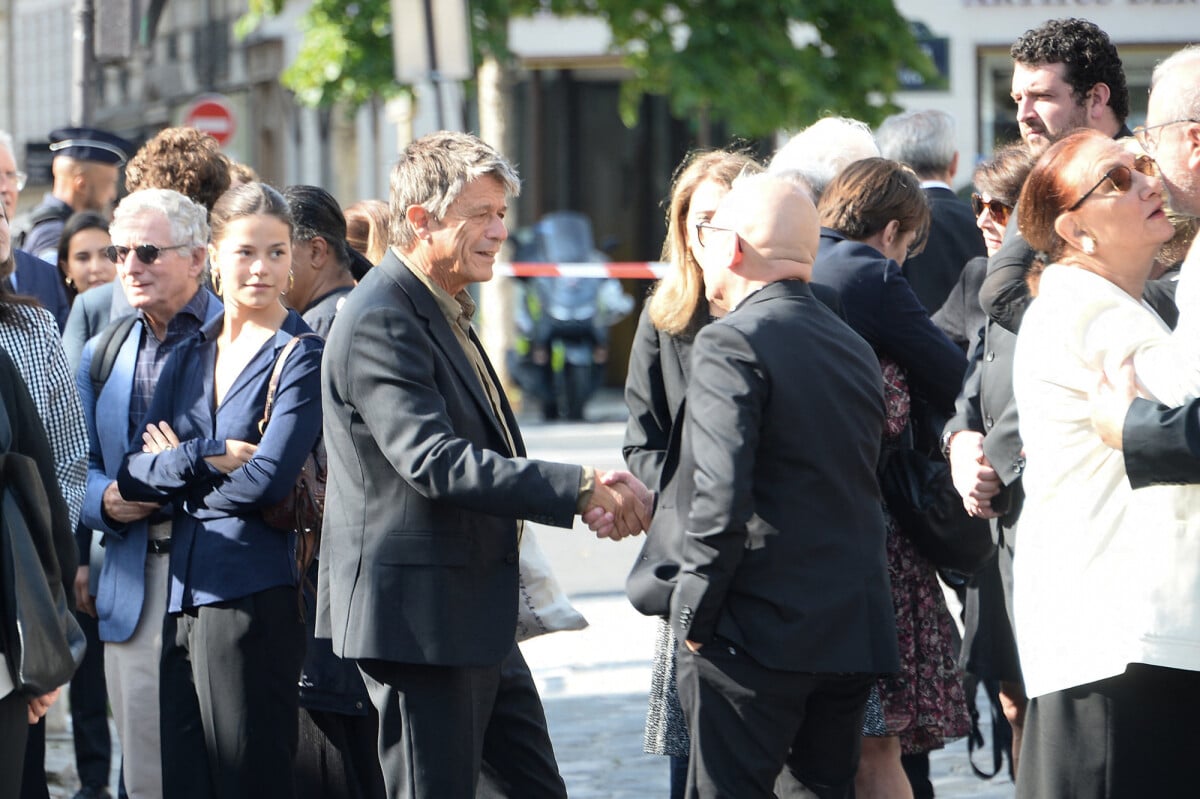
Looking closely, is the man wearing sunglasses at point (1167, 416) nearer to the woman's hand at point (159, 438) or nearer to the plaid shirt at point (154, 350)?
the woman's hand at point (159, 438)

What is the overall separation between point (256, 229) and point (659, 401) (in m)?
1.29

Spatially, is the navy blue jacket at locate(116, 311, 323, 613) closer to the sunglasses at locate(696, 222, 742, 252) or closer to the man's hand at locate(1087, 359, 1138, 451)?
the sunglasses at locate(696, 222, 742, 252)

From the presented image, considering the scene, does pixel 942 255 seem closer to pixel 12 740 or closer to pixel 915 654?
pixel 915 654

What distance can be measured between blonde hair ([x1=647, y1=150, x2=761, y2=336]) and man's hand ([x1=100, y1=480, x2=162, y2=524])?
1.55 meters

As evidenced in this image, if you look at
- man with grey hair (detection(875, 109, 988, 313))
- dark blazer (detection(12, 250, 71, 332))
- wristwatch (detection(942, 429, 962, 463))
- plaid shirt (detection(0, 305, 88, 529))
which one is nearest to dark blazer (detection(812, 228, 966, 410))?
wristwatch (detection(942, 429, 962, 463))

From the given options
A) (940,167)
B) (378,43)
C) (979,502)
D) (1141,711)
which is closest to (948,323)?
(940,167)

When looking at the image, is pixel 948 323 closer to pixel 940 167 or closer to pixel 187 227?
Answer: pixel 940 167

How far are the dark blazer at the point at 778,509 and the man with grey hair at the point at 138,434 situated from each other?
6.51ft

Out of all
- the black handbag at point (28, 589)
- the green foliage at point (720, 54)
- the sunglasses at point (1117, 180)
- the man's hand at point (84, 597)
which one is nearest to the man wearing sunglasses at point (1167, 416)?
the sunglasses at point (1117, 180)

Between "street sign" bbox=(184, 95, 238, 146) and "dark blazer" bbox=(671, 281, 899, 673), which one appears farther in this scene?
"street sign" bbox=(184, 95, 238, 146)

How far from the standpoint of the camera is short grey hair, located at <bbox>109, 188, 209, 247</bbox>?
247 inches

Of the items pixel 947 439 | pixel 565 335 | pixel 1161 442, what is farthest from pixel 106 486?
pixel 565 335

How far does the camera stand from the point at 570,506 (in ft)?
15.3

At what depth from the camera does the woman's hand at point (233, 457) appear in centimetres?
565
